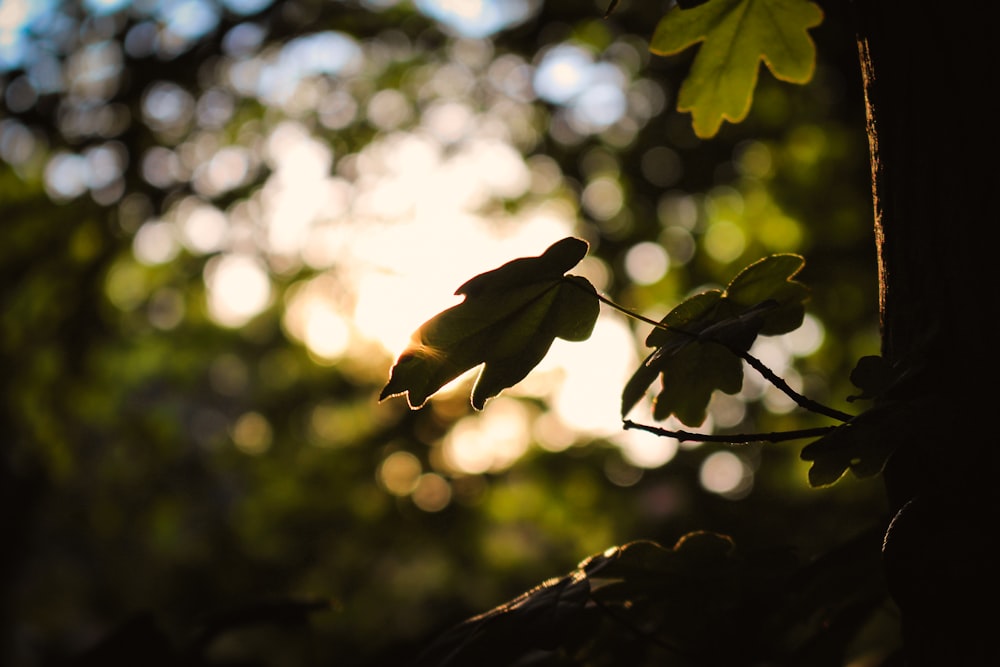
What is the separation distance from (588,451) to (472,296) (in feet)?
27.6

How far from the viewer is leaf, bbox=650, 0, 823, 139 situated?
0.96 metres

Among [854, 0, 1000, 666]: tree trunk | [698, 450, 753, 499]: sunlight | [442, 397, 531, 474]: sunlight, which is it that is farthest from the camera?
[442, 397, 531, 474]: sunlight

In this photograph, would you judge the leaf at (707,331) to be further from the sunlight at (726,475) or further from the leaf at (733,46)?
the sunlight at (726,475)

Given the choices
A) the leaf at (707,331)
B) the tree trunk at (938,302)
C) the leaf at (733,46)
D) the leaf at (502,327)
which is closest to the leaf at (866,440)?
the tree trunk at (938,302)

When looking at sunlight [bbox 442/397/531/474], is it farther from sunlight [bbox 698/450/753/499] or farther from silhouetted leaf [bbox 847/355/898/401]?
silhouetted leaf [bbox 847/355/898/401]

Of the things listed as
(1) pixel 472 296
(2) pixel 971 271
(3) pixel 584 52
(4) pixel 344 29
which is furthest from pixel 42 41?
(2) pixel 971 271

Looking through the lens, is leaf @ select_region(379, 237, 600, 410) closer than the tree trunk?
A: No

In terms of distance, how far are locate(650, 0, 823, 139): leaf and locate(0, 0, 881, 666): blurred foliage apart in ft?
2.30

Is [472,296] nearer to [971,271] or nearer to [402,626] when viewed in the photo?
[971,271]

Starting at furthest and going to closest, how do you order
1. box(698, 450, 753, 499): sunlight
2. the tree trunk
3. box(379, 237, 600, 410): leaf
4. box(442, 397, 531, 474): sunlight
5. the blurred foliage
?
1. box(442, 397, 531, 474): sunlight
2. box(698, 450, 753, 499): sunlight
3. the blurred foliage
4. box(379, 237, 600, 410): leaf
5. the tree trunk

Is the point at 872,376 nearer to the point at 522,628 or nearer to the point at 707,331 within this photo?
the point at 707,331

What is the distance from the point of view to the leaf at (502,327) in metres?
0.78

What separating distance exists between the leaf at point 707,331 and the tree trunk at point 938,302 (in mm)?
101

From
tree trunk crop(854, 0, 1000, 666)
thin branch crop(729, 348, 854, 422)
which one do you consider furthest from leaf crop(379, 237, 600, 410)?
tree trunk crop(854, 0, 1000, 666)
